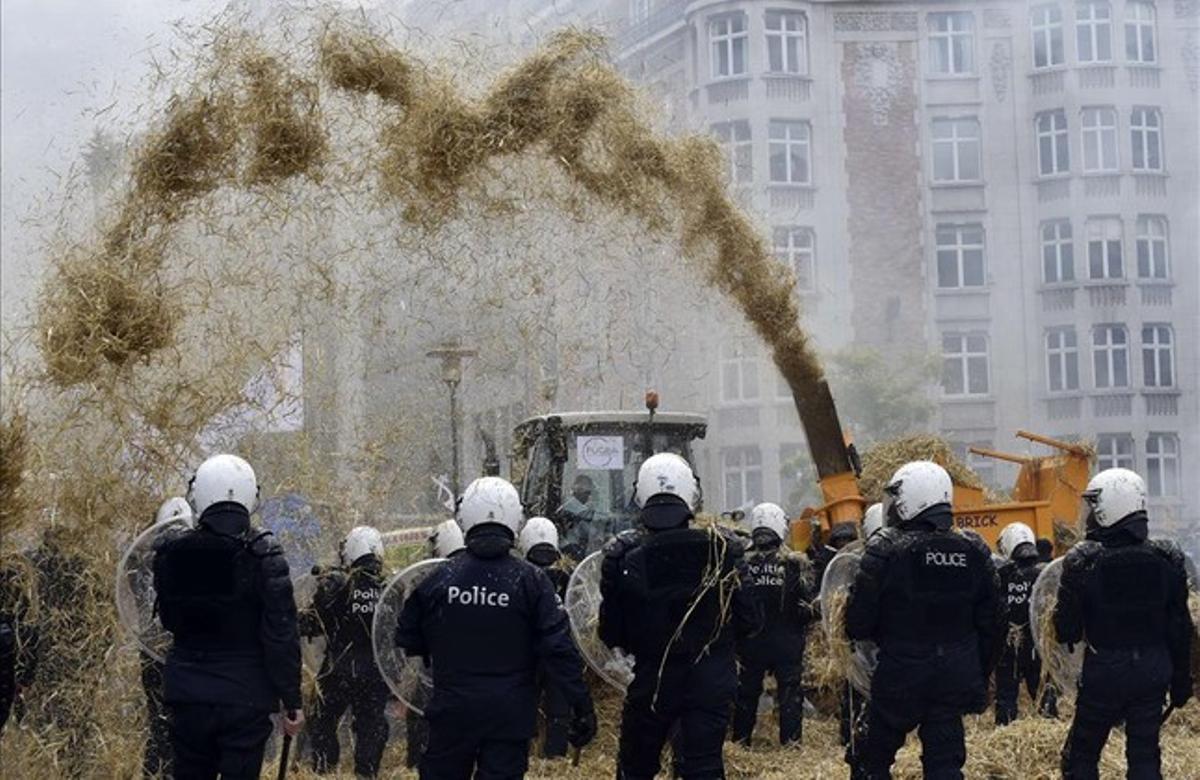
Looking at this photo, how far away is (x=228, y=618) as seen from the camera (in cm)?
812

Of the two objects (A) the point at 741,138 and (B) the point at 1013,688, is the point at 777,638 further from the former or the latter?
(A) the point at 741,138

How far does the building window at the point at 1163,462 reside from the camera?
97.4 feet

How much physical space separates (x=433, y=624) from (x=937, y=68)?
78.1ft

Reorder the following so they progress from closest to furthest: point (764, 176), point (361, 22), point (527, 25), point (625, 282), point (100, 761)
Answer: point (100, 761) → point (361, 22) → point (527, 25) → point (625, 282) → point (764, 176)

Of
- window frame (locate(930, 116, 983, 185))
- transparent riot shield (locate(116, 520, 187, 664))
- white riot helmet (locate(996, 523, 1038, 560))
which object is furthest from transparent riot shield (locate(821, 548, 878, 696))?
window frame (locate(930, 116, 983, 185))

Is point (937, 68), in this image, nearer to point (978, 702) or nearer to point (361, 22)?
point (361, 22)

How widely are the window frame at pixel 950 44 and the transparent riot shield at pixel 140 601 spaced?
74.7 ft

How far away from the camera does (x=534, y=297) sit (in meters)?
15.1

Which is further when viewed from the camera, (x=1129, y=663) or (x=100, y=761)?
(x=100, y=761)

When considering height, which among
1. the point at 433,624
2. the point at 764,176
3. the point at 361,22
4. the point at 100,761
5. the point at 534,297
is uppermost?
the point at 764,176

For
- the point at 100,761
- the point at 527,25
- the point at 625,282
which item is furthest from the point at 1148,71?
the point at 100,761

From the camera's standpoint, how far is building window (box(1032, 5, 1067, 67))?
29.6m

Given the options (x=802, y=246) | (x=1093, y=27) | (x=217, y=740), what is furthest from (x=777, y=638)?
(x=1093, y=27)

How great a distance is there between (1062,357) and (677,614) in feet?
76.5
